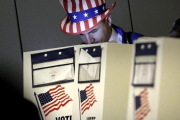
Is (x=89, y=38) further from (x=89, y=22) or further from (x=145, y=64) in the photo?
(x=145, y=64)

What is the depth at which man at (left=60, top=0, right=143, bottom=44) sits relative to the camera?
94 cm

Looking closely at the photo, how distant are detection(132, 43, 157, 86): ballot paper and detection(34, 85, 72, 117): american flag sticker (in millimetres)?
388

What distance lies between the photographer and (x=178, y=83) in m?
0.59

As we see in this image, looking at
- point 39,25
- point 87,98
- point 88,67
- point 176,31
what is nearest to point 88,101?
point 87,98

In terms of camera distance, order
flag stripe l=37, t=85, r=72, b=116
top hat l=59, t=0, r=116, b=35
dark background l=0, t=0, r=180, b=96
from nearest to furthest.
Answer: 1. flag stripe l=37, t=85, r=72, b=116
2. top hat l=59, t=0, r=116, b=35
3. dark background l=0, t=0, r=180, b=96

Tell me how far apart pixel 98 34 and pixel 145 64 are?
1.76 feet

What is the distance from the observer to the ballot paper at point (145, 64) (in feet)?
1.54

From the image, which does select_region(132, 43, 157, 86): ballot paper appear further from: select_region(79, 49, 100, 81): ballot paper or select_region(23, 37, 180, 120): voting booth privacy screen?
select_region(79, 49, 100, 81): ballot paper

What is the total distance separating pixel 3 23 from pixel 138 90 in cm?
109

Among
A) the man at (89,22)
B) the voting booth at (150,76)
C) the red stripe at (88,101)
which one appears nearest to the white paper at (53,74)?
the red stripe at (88,101)

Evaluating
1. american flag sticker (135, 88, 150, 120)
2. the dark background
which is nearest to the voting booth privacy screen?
american flag sticker (135, 88, 150, 120)

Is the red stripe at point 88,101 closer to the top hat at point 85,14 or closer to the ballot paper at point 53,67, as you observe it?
the ballot paper at point 53,67

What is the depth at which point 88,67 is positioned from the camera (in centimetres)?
74

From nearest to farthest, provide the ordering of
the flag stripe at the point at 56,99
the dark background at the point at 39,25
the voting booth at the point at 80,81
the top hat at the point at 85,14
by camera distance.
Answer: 1. the voting booth at the point at 80,81
2. the flag stripe at the point at 56,99
3. the top hat at the point at 85,14
4. the dark background at the point at 39,25
